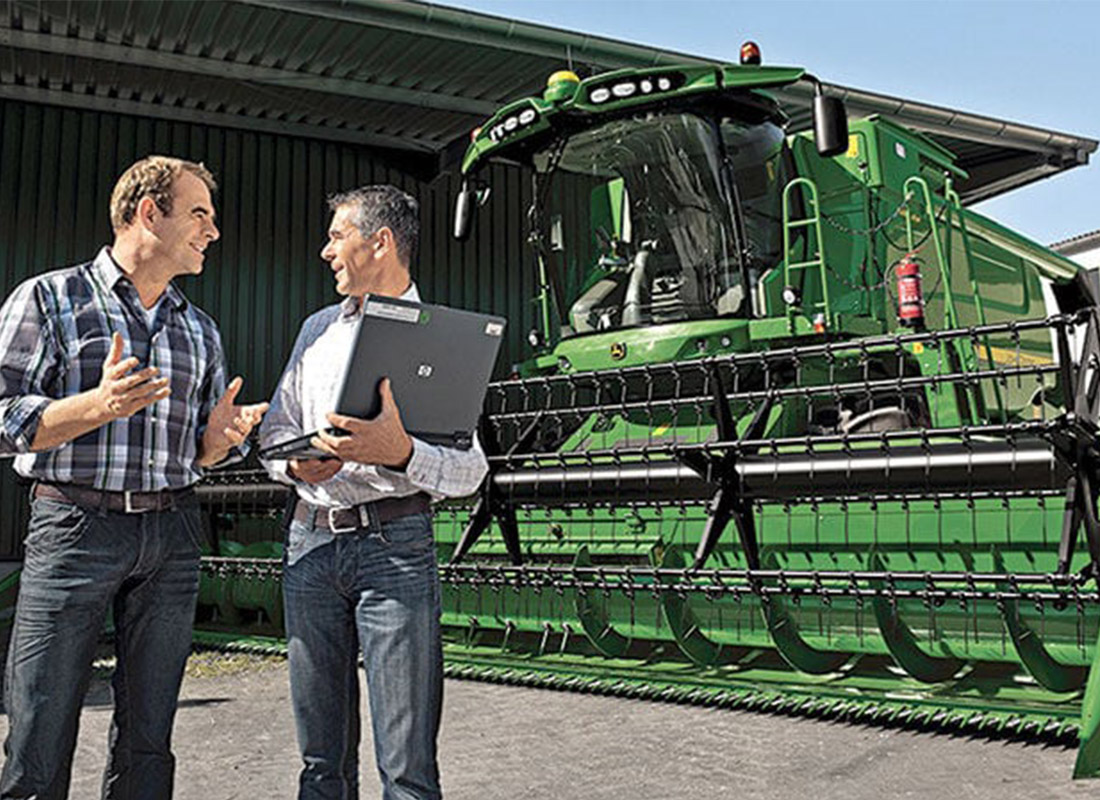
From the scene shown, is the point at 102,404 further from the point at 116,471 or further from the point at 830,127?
the point at 830,127

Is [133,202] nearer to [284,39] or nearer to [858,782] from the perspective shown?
[858,782]

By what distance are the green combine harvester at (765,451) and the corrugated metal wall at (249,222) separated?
3307mm

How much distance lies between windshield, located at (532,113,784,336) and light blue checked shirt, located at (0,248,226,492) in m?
3.83

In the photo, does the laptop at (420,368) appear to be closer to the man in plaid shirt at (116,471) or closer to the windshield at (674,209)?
the man in plaid shirt at (116,471)

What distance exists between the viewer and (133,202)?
2.42m

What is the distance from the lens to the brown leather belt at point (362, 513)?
7.59 ft

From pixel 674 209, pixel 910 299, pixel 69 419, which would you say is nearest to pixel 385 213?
pixel 69 419

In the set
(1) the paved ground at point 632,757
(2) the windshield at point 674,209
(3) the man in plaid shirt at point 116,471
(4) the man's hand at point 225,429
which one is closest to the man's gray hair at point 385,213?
(3) the man in plaid shirt at point 116,471

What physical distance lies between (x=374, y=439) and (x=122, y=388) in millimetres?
498

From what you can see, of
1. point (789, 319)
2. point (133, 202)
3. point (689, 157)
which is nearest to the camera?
point (133, 202)

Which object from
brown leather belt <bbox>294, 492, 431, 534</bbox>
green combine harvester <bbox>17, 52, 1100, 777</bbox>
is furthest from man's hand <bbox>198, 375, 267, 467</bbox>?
green combine harvester <bbox>17, 52, 1100, 777</bbox>

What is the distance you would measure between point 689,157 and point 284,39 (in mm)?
4454

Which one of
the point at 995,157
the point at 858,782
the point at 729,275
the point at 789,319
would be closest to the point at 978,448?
the point at 858,782

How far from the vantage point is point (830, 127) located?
5.11 m
